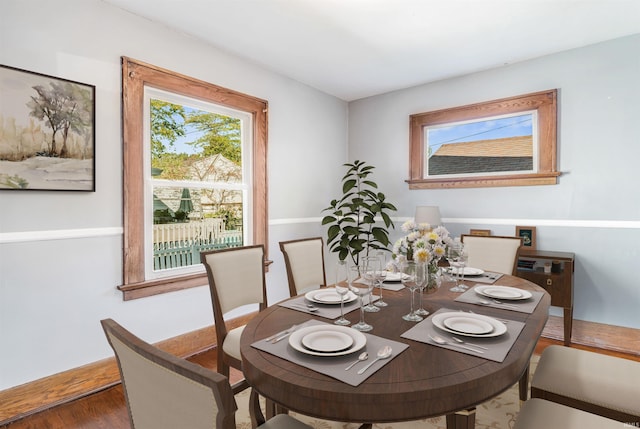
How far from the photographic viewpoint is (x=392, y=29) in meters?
2.59

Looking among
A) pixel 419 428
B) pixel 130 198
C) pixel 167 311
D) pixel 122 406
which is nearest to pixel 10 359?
pixel 122 406

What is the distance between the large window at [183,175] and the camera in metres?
2.40

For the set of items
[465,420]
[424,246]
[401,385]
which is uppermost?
[424,246]

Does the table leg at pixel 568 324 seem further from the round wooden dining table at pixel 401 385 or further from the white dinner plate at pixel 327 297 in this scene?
the white dinner plate at pixel 327 297

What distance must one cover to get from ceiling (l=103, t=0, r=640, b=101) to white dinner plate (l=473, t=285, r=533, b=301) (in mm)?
1853

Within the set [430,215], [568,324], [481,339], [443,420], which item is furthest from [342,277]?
[568,324]

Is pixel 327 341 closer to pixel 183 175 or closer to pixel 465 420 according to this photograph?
pixel 465 420

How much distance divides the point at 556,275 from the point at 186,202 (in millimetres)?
3071

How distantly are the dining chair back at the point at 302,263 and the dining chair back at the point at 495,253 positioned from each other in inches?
40.4

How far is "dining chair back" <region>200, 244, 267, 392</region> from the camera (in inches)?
69.7

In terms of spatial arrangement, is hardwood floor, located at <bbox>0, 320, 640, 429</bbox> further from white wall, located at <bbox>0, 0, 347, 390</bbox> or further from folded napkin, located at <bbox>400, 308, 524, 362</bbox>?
folded napkin, located at <bbox>400, 308, 524, 362</bbox>

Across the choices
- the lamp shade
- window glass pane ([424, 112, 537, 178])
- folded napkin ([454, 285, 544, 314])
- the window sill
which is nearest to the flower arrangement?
folded napkin ([454, 285, 544, 314])

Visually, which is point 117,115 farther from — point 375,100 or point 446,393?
point 375,100

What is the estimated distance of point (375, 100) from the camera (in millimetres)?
4164
